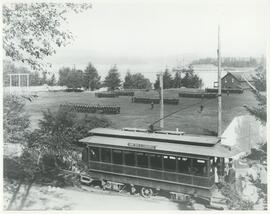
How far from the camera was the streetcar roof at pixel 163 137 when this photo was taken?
15377 mm

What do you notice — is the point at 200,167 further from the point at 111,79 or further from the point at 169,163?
the point at 111,79

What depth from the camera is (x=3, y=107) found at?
13484 millimetres

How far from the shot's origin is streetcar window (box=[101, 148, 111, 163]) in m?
16.9

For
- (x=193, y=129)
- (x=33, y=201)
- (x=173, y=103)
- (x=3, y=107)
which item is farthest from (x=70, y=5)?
(x=173, y=103)

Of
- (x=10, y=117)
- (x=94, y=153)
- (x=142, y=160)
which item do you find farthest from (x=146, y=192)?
(x=10, y=117)

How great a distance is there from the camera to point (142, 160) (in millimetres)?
16156

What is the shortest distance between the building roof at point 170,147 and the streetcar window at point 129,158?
43 cm

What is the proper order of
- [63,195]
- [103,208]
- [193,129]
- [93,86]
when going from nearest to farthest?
[103,208] < [63,195] < [193,129] < [93,86]

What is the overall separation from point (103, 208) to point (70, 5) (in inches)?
310

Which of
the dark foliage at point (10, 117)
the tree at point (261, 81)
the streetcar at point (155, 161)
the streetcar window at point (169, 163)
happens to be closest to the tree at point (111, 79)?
the dark foliage at point (10, 117)

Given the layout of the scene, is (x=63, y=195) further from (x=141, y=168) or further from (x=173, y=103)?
(x=173, y=103)

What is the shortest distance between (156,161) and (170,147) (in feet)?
3.19

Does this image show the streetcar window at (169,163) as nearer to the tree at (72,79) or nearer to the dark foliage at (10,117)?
the dark foliage at (10,117)

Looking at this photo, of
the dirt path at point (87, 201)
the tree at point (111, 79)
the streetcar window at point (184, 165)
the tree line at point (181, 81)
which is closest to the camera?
the dirt path at point (87, 201)
